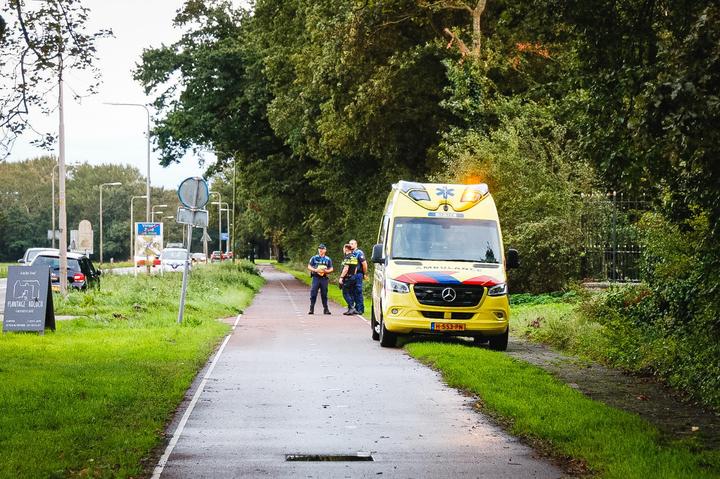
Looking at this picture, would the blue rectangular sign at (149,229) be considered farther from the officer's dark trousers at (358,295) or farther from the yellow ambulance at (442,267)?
the yellow ambulance at (442,267)

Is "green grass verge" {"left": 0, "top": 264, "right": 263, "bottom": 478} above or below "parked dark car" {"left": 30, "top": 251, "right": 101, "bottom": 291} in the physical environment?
below

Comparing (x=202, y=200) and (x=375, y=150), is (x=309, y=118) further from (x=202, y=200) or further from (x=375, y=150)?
(x=202, y=200)

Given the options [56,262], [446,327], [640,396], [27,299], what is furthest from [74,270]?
[640,396]

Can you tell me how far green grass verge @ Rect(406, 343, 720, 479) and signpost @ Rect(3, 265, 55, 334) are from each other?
8.07m

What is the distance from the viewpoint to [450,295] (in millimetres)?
17531


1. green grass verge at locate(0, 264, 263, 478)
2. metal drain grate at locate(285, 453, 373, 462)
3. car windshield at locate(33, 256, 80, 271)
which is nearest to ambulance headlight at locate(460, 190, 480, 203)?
green grass verge at locate(0, 264, 263, 478)

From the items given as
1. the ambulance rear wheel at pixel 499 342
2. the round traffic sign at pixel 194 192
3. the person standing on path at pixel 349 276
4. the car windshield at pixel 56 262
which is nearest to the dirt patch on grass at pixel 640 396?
the ambulance rear wheel at pixel 499 342

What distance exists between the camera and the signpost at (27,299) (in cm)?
1875

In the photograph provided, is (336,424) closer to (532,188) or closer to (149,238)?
(532,188)

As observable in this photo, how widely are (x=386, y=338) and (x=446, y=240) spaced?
2.08 metres

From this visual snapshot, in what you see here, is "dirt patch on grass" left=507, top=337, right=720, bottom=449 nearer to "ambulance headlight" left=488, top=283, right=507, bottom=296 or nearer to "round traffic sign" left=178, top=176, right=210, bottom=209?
"ambulance headlight" left=488, top=283, right=507, bottom=296

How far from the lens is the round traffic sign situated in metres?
22.3

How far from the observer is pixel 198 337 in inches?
757

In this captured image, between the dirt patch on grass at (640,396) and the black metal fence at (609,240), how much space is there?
683 centimetres
